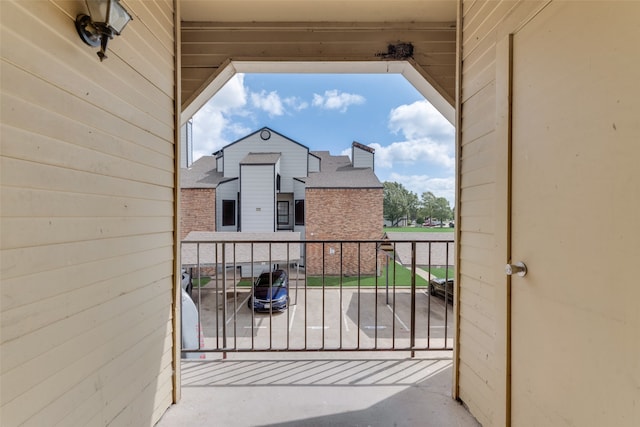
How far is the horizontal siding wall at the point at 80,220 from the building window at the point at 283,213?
9926 millimetres

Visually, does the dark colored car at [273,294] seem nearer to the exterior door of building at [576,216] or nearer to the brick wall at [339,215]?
the brick wall at [339,215]

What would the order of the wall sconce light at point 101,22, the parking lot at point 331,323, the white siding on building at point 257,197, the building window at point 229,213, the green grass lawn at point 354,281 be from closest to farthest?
the wall sconce light at point 101,22 → the parking lot at point 331,323 → the green grass lawn at point 354,281 → the white siding on building at point 257,197 → the building window at point 229,213

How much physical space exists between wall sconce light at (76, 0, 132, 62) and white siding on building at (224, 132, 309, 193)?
34.0ft

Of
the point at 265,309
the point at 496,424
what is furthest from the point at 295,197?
the point at 496,424

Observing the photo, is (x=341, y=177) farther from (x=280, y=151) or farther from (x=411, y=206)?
(x=411, y=206)

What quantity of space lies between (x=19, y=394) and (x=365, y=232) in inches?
412

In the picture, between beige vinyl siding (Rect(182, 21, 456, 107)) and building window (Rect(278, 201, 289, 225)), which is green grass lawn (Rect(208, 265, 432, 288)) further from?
beige vinyl siding (Rect(182, 21, 456, 107))

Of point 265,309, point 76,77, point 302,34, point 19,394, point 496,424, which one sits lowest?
point 265,309

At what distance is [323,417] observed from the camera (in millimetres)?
1585

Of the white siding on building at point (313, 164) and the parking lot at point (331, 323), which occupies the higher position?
the white siding on building at point (313, 164)

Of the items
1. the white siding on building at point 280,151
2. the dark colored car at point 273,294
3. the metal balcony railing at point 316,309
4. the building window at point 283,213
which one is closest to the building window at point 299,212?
the building window at point 283,213

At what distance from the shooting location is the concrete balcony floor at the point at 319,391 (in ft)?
5.19

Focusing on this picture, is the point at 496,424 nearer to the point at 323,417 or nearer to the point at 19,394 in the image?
the point at 323,417

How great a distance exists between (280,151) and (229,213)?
336 cm
